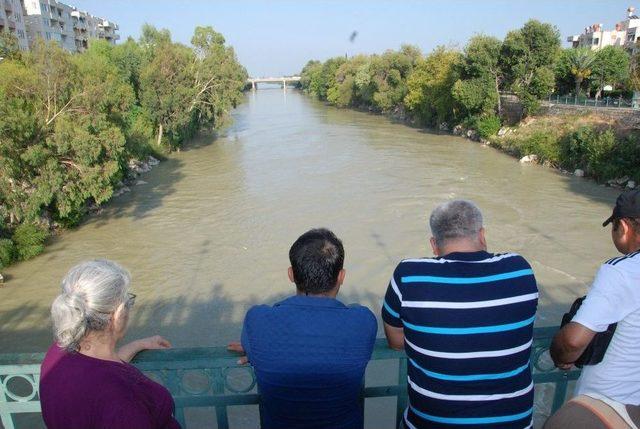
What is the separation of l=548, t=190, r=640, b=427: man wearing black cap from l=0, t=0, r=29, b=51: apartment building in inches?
1806

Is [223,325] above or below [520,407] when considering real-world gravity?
below

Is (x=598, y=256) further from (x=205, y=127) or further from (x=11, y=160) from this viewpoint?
(x=205, y=127)

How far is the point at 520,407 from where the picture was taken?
5.80 ft

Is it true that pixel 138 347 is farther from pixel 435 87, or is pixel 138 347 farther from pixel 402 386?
pixel 435 87

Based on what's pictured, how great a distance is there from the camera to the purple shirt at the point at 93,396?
1404 mm

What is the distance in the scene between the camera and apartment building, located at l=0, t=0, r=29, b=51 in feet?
123

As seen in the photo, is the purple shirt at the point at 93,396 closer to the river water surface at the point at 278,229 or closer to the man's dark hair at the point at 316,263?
the man's dark hair at the point at 316,263

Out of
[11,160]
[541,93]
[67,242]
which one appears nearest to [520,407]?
[11,160]

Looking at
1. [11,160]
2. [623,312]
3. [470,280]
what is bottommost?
[11,160]

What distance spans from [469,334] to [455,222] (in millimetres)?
454

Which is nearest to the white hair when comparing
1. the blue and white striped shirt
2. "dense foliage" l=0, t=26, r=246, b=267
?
the blue and white striped shirt

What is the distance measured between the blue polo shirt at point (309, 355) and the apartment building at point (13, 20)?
149 ft

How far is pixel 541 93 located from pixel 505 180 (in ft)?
30.0

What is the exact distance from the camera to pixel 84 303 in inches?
59.1
